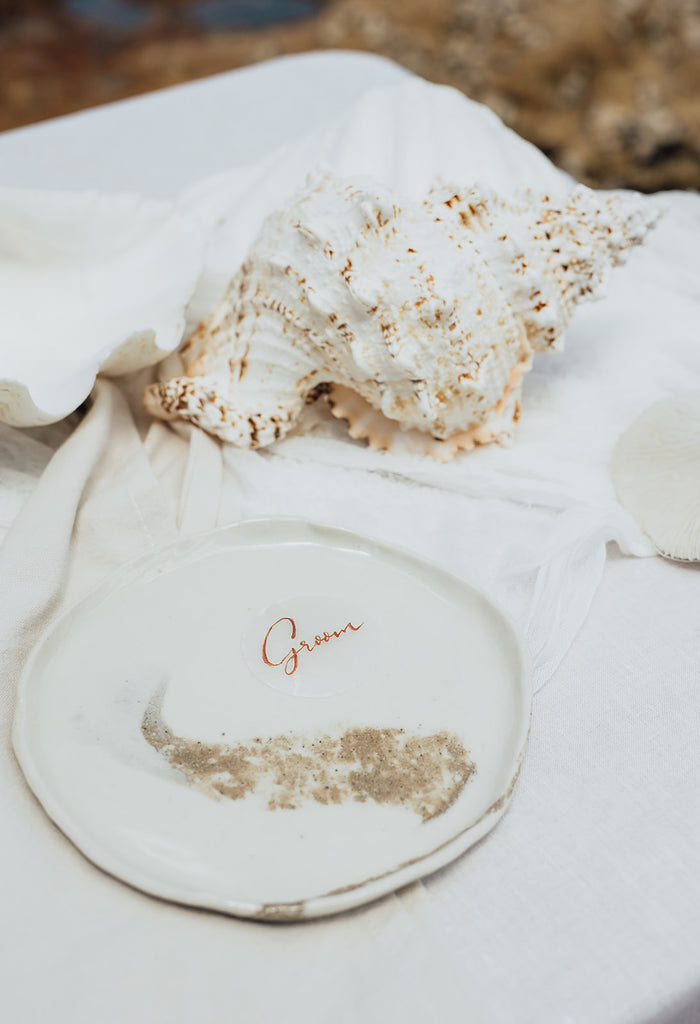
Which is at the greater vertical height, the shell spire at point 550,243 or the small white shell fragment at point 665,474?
the shell spire at point 550,243

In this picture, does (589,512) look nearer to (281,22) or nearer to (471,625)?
Result: (471,625)

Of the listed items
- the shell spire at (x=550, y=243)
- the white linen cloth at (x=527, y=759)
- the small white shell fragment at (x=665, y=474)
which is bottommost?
the white linen cloth at (x=527, y=759)

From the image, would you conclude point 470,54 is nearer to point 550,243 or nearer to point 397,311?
point 550,243

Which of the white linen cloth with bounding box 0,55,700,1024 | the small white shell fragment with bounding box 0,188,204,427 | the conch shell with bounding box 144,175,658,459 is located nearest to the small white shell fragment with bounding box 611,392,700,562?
the white linen cloth with bounding box 0,55,700,1024

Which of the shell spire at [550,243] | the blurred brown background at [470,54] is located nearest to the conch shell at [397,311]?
the shell spire at [550,243]

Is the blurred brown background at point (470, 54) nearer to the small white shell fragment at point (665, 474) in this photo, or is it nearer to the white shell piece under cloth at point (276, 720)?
the small white shell fragment at point (665, 474)

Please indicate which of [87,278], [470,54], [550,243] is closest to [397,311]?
[550,243]
